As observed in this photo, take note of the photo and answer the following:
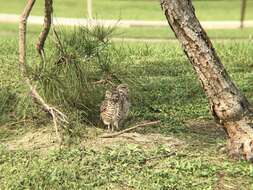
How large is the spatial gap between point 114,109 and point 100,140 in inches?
11.1

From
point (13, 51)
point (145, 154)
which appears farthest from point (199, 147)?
point (13, 51)

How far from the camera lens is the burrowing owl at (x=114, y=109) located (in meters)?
4.92

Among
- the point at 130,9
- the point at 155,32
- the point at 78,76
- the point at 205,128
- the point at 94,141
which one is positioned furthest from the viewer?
the point at 130,9

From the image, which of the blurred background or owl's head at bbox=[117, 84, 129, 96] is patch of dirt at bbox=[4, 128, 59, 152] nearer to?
owl's head at bbox=[117, 84, 129, 96]

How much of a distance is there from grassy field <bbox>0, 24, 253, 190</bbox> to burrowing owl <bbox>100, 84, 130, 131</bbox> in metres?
0.15

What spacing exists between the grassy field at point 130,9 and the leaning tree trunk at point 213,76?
12.7 metres

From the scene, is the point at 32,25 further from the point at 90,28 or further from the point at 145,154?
the point at 145,154

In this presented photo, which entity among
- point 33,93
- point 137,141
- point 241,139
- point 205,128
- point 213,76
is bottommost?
point 205,128

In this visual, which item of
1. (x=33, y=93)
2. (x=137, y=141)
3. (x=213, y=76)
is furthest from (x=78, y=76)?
(x=213, y=76)

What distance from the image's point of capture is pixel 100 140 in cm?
482

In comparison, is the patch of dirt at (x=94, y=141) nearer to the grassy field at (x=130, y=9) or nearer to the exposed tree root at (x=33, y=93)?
the exposed tree root at (x=33, y=93)

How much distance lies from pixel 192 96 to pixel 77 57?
1779 mm

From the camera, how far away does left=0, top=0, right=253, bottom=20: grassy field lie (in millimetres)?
18781

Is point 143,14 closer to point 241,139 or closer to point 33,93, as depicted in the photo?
point 33,93
